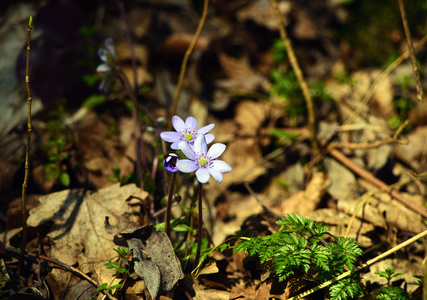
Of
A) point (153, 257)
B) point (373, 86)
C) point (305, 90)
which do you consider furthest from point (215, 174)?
point (373, 86)

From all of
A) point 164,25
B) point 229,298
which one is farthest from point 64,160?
point 164,25

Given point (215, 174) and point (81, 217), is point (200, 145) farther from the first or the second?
point (81, 217)

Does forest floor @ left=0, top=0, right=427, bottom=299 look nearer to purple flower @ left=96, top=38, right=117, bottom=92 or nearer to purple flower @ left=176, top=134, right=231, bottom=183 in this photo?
purple flower @ left=96, top=38, right=117, bottom=92

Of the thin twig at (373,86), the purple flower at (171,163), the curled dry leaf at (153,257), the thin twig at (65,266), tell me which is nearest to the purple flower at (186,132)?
the purple flower at (171,163)

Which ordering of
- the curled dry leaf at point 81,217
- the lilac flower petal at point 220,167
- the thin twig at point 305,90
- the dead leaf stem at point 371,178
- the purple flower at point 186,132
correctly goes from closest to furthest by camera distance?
1. the lilac flower petal at point 220,167
2. the purple flower at point 186,132
3. the curled dry leaf at point 81,217
4. the dead leaf stem at point 371,178
5. the thin twig at point 305,90

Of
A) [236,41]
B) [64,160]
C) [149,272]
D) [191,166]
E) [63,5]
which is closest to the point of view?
[191,166]

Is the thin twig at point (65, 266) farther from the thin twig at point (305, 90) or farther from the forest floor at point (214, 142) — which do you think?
the thin twig at point (305, 90)

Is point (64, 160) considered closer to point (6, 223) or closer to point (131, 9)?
point (6, 223)
